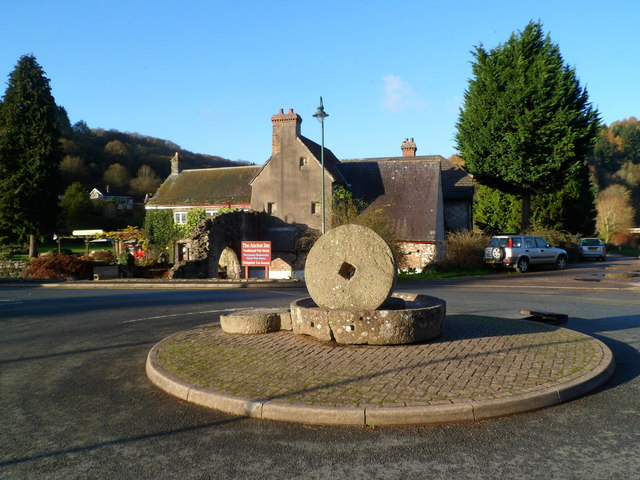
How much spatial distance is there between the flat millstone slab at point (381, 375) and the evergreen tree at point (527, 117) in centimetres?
2107

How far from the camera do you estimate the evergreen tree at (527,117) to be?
25156 millimetres

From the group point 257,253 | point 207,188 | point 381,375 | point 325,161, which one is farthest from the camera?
point 207,188

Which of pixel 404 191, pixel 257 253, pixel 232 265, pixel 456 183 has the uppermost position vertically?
pixel 456 183

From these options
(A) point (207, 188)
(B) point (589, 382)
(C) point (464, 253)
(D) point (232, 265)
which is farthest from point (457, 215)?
(B) point (589, 382)

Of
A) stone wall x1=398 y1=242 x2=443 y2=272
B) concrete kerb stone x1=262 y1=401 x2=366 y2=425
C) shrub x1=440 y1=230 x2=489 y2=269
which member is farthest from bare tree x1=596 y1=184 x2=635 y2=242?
concrete kerb stone x1=262 y1=401 x2=366 y2=425

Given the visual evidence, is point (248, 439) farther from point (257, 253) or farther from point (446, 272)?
point (446, 272)

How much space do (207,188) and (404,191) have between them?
18308 millimetres

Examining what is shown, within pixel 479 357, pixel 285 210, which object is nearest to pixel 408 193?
pixel 285 210

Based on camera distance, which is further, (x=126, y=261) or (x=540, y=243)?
(x=126, y=261)

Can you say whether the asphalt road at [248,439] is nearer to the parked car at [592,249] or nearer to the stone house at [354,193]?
the stone house at [354,193]

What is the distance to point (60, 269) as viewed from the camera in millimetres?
23594

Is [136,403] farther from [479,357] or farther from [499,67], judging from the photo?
[499,67]

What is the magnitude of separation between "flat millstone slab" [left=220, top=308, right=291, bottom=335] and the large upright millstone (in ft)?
2.78

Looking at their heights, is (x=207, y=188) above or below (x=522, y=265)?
above
